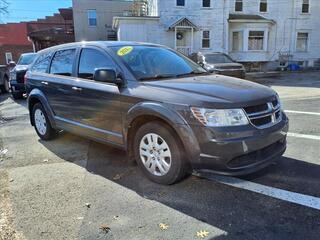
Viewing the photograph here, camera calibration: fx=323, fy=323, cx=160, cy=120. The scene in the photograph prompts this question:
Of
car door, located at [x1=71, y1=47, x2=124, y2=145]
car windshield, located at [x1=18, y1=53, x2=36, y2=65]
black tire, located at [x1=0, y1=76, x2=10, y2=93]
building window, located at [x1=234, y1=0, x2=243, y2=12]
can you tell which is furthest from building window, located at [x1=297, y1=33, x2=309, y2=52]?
car door, located at [x1=71, y1=47, x2=124, y2=145]

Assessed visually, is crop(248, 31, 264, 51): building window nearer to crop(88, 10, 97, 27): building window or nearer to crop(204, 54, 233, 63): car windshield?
crop(204, 54, 233, 63): car windshield

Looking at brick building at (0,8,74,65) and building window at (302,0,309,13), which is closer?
building window at (302,0,309,13)

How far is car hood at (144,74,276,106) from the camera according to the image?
11.7 feet

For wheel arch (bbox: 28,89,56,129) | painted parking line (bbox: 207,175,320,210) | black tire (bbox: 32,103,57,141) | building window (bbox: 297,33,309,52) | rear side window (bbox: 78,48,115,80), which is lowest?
painted parking line (bbox: 207,175,320,210)

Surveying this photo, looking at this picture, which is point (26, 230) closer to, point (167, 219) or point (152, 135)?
point (167, 219)

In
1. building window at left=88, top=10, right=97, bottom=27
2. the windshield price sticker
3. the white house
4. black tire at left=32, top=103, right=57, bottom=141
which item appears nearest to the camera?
the windshield price sticker

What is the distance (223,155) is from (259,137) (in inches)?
18.5

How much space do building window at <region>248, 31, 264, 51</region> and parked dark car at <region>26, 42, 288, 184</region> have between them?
2155 centimetres

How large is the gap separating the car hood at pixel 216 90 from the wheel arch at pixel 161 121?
24 centimetres

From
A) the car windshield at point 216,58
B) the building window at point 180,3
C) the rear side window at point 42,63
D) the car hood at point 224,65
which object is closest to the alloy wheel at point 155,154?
the rear side window at point 42,63

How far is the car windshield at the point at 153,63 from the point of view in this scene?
4410 millimetres

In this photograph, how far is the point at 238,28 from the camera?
Answer: 2488cm

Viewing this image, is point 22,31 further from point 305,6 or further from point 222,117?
point 222,117

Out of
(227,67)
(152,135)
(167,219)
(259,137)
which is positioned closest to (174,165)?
(152,135)
